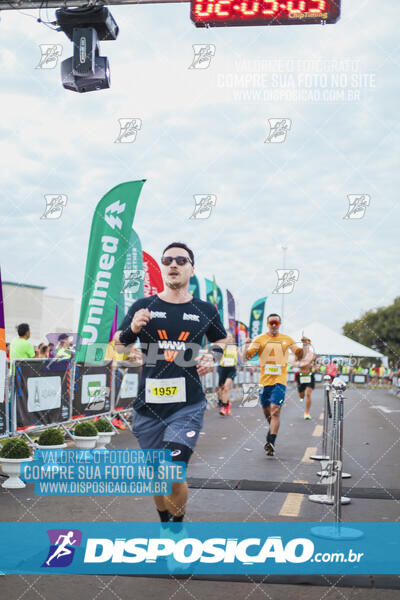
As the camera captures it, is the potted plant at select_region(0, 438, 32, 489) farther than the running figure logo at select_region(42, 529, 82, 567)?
Yes

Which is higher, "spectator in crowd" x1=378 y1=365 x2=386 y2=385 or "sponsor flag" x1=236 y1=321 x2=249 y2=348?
"sponsor flag" x1=236 y1=321 x2=249 y2=348

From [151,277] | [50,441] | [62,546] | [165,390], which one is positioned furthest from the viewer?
[151,277]

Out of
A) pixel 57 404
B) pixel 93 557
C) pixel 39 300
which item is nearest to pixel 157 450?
pixel 93 557

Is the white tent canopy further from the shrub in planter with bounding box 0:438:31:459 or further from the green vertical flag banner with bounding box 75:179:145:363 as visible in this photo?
the shrub in planter with bounding box 0:438:31:459

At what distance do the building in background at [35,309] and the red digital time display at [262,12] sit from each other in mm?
56971

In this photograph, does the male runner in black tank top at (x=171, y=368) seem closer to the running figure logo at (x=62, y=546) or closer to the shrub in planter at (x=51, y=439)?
the running figure logo at (x=62, y=546)

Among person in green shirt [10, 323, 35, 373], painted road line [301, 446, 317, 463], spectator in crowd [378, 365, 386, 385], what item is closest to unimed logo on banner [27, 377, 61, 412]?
person in green shirt [10, 323, 35, 373]

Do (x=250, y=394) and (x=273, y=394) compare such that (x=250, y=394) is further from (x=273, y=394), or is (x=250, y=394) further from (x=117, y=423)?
(x=273, y=394)

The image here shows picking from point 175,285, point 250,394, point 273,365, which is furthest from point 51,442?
point 250,394

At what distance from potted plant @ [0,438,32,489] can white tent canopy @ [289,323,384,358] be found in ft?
30.0

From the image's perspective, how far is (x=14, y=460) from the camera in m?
7.39

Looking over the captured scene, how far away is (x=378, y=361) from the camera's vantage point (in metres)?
68.1

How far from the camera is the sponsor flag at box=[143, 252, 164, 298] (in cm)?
1719

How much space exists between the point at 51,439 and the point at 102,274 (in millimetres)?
3597
